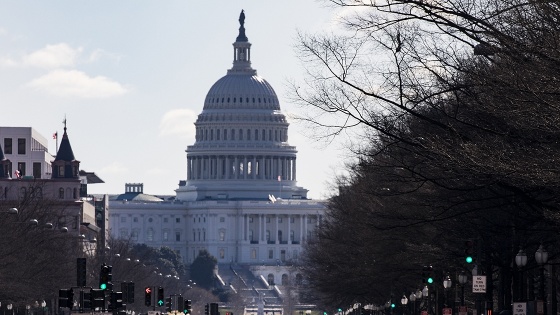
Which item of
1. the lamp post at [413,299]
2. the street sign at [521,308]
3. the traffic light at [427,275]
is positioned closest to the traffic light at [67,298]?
the traffic light at [427,275]

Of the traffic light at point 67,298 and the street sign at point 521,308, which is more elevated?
the traffic light at point 67,298

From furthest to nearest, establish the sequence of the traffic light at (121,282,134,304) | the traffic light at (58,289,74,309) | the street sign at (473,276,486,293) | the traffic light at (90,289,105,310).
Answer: the traffic light at (121,282,134,304) → the traffic light at (90,289,105,310) → the traffic light at (58,289,74,309) → the street sign at (473,276,486,293)

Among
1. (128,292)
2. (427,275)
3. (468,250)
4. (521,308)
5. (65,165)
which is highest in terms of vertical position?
(65,165)

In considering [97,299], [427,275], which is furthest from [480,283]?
[97,299]

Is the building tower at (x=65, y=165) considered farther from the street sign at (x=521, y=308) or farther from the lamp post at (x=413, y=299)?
the street sign at (x=521, y=308)

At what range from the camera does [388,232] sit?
237 feet

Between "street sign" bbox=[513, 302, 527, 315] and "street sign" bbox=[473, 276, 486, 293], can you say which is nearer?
"street sign" bbox=[513, 302, 527, 315]

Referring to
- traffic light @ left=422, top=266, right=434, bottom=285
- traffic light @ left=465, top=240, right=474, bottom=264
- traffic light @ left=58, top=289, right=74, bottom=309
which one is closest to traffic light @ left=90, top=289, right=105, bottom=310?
traffic light @ left=58, top=289, right=74, bottom=309

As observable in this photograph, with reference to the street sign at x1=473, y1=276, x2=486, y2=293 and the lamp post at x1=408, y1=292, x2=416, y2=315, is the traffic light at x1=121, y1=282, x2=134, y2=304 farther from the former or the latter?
the street sign at x1=473, y1=276, x2=486, y2=293

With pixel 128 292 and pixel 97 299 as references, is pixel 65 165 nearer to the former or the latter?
pixel 128 292

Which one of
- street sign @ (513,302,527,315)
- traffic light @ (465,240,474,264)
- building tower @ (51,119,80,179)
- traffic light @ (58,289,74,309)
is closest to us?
street sign @ (513,302,527,315)

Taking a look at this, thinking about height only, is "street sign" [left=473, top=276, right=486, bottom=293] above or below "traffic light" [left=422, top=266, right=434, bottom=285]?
below

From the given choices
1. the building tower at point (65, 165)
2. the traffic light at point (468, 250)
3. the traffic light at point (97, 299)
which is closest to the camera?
the traffic light at point (468, 250)

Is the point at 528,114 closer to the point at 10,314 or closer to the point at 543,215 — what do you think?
the point at 543,215
